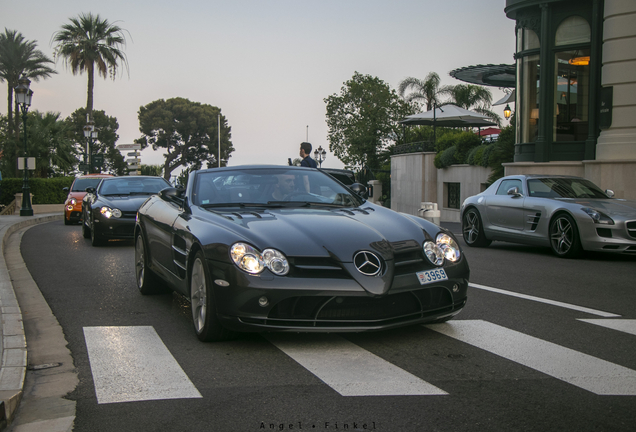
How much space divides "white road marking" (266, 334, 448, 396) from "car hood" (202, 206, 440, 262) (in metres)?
0.66

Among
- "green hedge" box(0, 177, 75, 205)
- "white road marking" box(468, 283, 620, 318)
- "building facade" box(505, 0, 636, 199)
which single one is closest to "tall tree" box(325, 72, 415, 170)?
"green hedge" box(0, 177, 75, 205)

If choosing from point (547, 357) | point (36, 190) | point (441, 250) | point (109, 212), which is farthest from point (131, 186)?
point (36, 190)

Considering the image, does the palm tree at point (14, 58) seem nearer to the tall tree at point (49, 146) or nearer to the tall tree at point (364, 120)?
the tall tree at point (49, 146)

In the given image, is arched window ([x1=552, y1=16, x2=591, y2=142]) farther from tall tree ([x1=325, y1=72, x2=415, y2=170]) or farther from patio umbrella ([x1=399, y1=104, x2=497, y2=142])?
tall tree ([x1=325, y1=72, x2=415, y2=170])

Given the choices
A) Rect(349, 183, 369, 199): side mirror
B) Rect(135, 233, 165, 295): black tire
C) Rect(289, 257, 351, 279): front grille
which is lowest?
Rect(135, 233, 165, 295): black tire

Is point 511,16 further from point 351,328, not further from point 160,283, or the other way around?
point 351,328

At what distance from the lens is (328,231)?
4848 mm

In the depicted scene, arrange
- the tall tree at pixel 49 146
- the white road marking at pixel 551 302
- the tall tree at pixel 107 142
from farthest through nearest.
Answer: the tall tree at pixel 107 142
the tall tree at pixel 49 146
the white road marking at pixel 551 302

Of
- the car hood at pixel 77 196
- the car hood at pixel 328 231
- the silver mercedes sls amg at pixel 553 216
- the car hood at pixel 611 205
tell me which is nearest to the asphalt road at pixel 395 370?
the car hood at pixel 328 231

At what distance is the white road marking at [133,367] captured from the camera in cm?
382

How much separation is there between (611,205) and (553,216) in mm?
860

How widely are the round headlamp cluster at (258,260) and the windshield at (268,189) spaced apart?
3.93ft

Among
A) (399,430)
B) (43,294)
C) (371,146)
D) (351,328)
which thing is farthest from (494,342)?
(371,146)

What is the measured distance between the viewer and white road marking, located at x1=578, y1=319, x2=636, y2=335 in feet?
17.5
